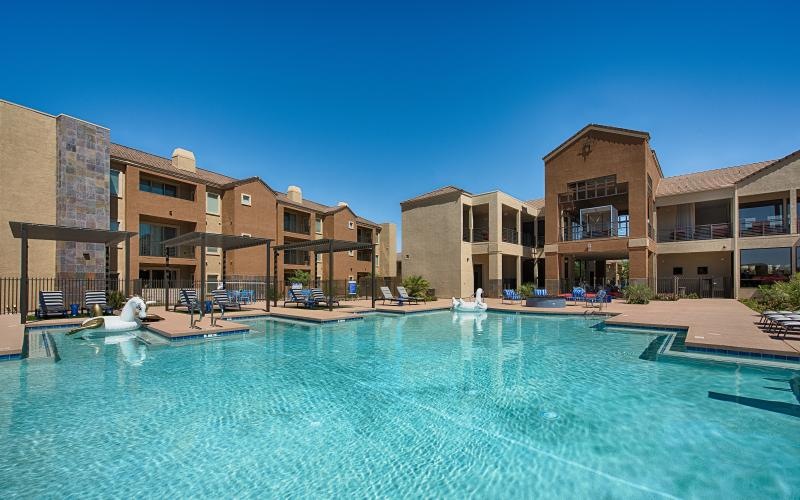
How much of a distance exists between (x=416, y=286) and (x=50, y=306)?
713 inches

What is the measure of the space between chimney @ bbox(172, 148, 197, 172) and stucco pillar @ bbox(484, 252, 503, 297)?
22757mm

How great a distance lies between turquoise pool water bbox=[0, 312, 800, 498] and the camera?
146 inches

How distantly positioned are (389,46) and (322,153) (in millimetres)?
10305

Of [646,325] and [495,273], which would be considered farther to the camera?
[495,273]

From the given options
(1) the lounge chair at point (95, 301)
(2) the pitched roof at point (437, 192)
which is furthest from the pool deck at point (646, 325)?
(2) the pitched roof at point (437, 192)

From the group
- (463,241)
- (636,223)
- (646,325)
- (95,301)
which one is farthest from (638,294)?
(95,301)

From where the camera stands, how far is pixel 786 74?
14.1 metres

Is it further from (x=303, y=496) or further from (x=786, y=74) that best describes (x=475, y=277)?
(x=303, y=496)

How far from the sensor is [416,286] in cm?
2511

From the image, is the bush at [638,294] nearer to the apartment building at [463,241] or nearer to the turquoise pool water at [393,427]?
the apartment building at [463,241]

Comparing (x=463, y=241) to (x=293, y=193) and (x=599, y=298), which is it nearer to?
(x=599, y=298)

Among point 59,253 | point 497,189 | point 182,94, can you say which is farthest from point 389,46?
point 59,253

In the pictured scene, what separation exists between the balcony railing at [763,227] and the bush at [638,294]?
27.0ft

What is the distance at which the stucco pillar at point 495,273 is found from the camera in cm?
2658
